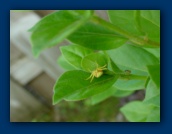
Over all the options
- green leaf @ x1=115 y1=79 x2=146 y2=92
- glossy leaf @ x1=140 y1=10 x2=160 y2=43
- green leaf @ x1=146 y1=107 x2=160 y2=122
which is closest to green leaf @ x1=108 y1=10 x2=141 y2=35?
glossy leaf @ x1=140 y1=10 x2=160 y2=43

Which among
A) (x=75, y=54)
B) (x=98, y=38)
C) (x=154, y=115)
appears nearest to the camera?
(x=98, y=38)

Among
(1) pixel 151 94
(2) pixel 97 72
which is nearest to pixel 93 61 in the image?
(2) pixel 97 72

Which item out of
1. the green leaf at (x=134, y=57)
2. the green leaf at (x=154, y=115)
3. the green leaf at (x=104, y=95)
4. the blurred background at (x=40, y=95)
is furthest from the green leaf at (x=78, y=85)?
the blurred background at (x=40, y=95)

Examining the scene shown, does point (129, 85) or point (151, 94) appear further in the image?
point (129, 85)

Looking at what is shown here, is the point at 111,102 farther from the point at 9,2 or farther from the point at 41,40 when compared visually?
the point at 41,40

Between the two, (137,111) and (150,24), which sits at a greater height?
(150,24)

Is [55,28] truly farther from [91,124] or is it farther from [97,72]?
[91,124]
